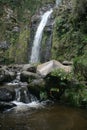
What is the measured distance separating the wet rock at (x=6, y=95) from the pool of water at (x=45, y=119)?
37.3 inches

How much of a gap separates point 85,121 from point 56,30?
1073cm

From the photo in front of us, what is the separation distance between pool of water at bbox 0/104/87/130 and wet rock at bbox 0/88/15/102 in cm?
95

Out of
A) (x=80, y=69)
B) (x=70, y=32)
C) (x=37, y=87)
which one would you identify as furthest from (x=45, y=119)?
(x=70, y=32)

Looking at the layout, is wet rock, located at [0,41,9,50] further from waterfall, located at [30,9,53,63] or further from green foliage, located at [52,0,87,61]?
green foliage, located at [52,0,87,61]

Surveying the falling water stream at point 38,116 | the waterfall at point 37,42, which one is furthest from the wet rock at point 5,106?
the waterfall at point 37,42

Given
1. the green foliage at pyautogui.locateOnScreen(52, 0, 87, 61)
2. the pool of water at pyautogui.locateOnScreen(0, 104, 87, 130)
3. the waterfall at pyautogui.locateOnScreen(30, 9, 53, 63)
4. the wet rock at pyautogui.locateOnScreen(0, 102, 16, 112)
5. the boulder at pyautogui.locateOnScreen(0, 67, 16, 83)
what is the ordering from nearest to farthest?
the pool of water at pyautogui.locateOnScreen(0, 104, 87, 130) < the wet rock at pyautogui.locateOnScreen(0, 102, 16, 112) < the boulder at pyautogui.locateOnScreen(0, 67, 16, 83) < the green foliage at pyautogui.locateOnScreen(52, 0, 87, 61) < the waterfall at pyautogui.locateOnScreen(30, 9, 53, 63)

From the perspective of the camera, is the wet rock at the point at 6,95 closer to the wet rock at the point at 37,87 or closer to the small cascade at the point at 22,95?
the small cascade at the point at 22,95

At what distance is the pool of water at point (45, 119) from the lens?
10289 millimetres

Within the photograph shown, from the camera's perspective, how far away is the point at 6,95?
13461 mm

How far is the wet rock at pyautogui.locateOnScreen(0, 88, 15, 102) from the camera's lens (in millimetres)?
13327

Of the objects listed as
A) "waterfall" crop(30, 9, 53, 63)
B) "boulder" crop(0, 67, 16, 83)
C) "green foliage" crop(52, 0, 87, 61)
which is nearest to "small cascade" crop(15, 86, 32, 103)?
"boulder" crop(0, 67, 16, 83)

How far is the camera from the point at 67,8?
2083 cm

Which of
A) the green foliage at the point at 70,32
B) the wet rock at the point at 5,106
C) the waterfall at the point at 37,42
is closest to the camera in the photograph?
the wet rock at the point at 5,106

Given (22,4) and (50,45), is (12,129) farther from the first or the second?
(22,4)
